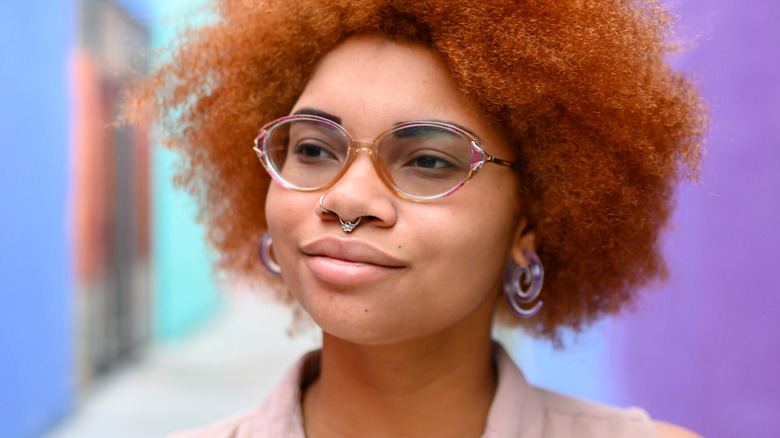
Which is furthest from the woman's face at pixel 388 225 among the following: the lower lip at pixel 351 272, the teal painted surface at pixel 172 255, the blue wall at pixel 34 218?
the teal painted surface at pixel 172 255

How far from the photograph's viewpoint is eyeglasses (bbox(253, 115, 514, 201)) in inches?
56.1

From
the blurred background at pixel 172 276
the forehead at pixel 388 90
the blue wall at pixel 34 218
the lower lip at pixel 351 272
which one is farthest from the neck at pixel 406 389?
the blue wall at pixel 34 218

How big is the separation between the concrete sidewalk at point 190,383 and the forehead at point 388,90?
7.07 feet

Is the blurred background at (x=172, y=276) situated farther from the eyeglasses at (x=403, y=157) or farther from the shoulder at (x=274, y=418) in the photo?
the shoulder at (x=274, y=418)

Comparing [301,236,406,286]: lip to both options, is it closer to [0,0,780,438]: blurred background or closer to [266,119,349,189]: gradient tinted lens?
[266,119,349,189]: gradient tinted lens

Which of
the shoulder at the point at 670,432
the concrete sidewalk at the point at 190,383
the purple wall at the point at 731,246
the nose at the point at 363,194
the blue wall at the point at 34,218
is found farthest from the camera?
the concrete sidewalk at the point at 190,383

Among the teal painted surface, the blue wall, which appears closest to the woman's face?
the blue wall

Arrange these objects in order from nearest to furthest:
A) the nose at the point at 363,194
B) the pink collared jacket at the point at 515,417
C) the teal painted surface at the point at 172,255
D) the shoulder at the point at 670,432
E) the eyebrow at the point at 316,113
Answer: the nose at the point at 363,194
the eyebrow at the point at 316,113
the pink collared jacket at the point at 515,417
the shoulder at the point at 670,432
the teal painted surface at the point at 172,255

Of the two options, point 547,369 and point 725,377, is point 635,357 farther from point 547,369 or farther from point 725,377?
point 547,369

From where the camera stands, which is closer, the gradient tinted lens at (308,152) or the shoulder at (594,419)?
the gradient tinted lens at (308,152)

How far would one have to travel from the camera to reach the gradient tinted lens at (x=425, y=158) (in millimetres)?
1425

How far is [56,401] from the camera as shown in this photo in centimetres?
456

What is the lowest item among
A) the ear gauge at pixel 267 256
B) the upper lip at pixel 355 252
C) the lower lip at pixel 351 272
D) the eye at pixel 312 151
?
the lower lip at pixel 351 272

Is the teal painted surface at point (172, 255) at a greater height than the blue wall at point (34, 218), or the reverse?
the teal painted surface at point (172, 255)
